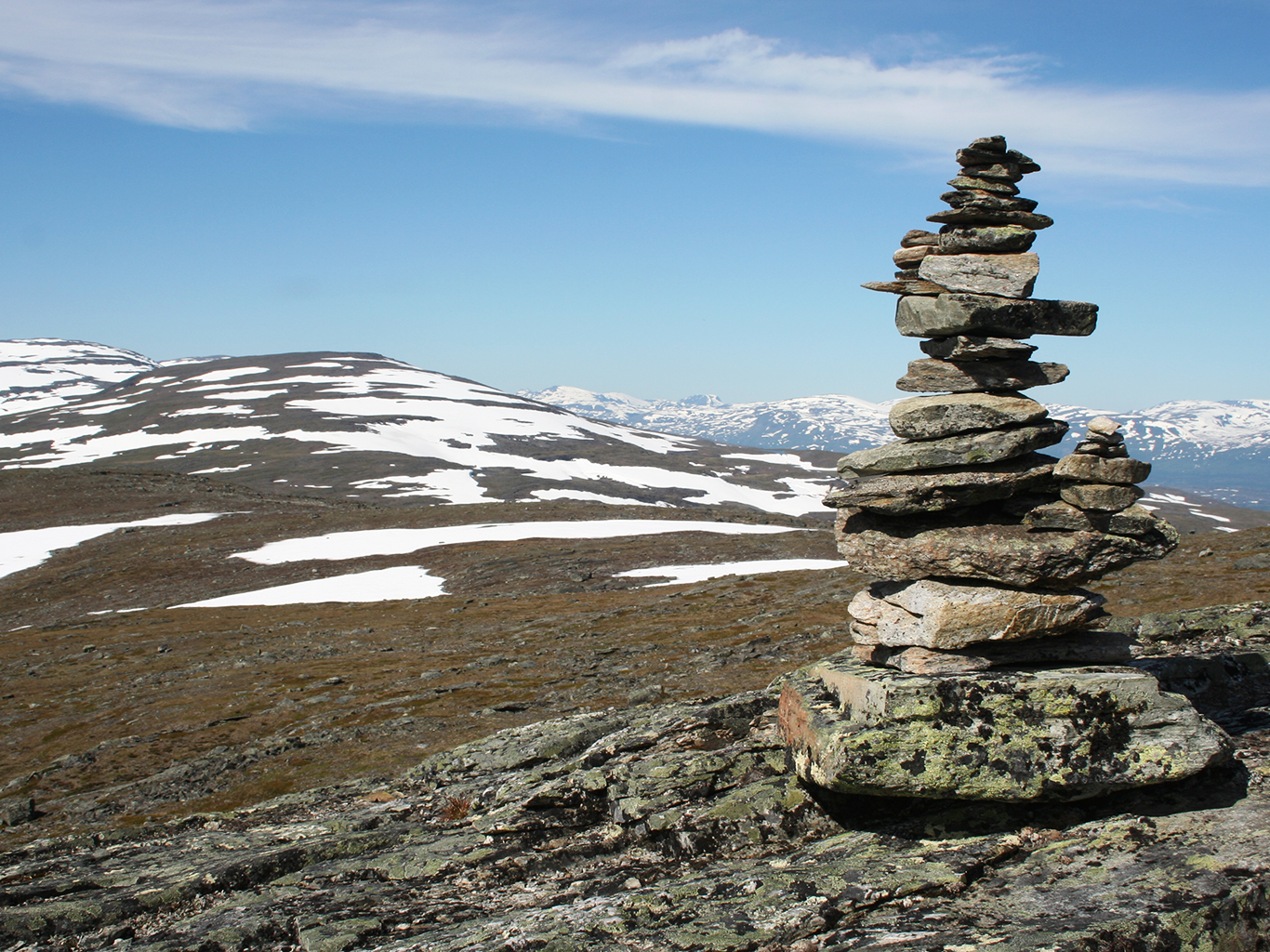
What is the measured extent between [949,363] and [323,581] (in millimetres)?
64709

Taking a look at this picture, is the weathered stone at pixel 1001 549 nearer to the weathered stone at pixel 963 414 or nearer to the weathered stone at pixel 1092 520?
the weathered stone at pixel 1092 520

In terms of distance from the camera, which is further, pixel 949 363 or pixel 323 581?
pixel 323 581

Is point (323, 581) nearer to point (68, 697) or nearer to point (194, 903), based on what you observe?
point (68, 697)

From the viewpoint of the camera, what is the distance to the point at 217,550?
8306 centimetres

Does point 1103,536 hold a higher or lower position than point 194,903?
higher

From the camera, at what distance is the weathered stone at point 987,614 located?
1473cm

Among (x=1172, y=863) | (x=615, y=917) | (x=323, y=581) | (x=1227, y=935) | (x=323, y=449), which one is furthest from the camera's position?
(x=323, y=449)

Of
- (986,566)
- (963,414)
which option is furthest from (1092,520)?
(963,414)

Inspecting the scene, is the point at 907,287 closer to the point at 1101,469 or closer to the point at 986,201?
the point at 986,201

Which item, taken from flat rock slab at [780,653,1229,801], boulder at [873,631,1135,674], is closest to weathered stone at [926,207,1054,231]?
boulder at [873,631,1135,674]

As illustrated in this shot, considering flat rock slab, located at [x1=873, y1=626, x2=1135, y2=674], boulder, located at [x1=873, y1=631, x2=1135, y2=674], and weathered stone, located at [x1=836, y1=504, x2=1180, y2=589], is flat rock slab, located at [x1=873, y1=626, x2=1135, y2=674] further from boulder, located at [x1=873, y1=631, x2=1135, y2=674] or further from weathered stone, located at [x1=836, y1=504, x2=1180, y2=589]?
weathered stone, located at [x1=836, y1=504, x2=1180, y2=589]

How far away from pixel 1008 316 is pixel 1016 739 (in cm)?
734

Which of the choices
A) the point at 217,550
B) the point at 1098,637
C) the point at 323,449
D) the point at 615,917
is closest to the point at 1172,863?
the point at 1098,637

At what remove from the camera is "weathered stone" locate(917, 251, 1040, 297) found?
1537 centimetres
